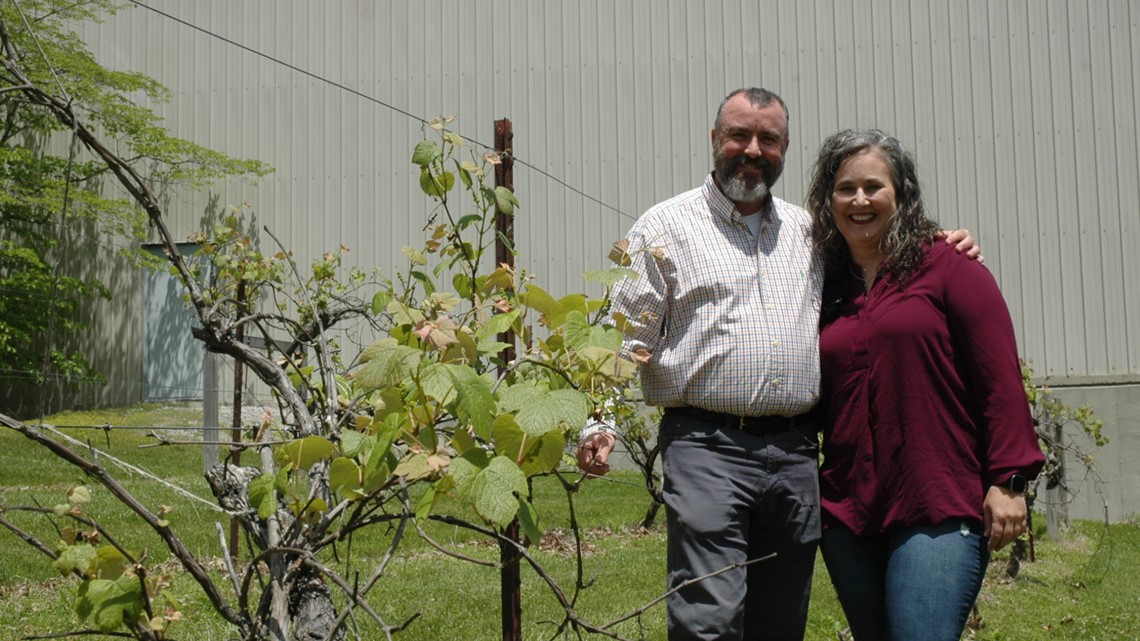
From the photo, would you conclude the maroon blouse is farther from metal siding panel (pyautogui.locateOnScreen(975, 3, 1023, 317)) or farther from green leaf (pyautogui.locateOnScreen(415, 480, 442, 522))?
metal siding panel (pyautogui.locateOnScreen(975, 3, 1023, 317))

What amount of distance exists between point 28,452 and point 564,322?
10.5 metres

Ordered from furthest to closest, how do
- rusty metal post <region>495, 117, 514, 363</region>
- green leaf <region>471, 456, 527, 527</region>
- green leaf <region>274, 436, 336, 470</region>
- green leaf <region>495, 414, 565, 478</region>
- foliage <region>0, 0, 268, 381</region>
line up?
foliage <region>0, 0, 268, 381</region> → rusty metal post <region>495, 117, 514, 363</region> → green leaf <region>274, 436, 336, 470</region> → green leaf <region>495, 414, 565, 478</region> → green leaf <region>471, 456, 527, 527</region>

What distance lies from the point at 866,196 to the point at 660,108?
35.7ft

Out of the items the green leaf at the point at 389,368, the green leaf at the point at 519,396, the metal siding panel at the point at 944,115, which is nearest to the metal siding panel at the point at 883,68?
the metal siding panel at the point at 944,115

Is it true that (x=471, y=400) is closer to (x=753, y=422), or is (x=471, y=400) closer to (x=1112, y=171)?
(x=753, y=422)

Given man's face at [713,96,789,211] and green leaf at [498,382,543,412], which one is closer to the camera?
green leaf at [498,382,543,412]

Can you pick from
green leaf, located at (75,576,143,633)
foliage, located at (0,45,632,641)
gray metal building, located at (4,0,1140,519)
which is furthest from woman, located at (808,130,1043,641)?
gray metal building, located at (4,0,1140,519)

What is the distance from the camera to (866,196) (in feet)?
7.89

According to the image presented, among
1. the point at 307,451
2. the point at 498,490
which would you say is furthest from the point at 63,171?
the point at 498,490

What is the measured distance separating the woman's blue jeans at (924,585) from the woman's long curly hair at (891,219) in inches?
20.8

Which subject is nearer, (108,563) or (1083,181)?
(108,563)

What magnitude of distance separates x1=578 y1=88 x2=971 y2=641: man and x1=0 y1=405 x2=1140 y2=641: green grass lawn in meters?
0.87

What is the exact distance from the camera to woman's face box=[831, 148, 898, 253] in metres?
2.40

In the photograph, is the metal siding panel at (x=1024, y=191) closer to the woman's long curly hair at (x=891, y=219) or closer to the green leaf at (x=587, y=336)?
the woman's long curly hair at (x=891, y=219)
